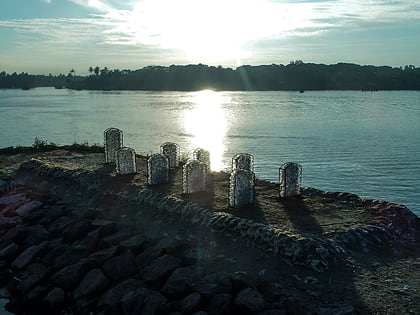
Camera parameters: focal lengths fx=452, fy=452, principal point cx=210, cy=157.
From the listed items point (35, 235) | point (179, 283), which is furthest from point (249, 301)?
point (35, 235)

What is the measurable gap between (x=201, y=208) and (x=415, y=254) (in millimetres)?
5636

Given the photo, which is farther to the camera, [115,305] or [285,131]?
[285,131]

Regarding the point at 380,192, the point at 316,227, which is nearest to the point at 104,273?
the point at 316,227

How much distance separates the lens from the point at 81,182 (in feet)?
56.4

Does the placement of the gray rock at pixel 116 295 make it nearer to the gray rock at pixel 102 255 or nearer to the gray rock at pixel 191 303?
the gray rock at pixel 102 255

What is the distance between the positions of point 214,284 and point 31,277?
5.20m

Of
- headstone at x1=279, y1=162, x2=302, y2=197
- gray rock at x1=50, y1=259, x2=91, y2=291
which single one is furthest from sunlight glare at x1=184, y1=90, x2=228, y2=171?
gray rock at x1=50, y1=259, x2=91, y2=291

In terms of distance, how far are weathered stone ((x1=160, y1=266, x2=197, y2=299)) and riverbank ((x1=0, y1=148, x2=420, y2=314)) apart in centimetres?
2

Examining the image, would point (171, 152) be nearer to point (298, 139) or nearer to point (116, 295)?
point (116, 295)

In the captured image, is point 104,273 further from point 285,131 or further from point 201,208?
point 285,131

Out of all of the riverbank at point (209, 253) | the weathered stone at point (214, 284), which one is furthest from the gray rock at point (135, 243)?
Result: the weathered stone at point (214, 284)

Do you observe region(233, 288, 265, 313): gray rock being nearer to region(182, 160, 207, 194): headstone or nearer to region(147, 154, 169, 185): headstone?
region(182, 160, 207, 194): headstone

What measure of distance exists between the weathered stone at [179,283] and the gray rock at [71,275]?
2415mm

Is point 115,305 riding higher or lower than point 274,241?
lower
